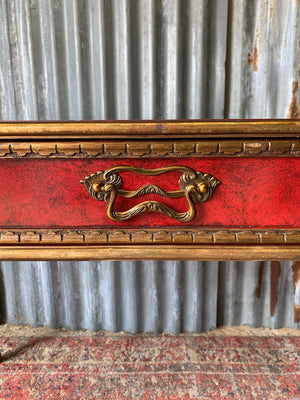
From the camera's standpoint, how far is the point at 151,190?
2.11 feet

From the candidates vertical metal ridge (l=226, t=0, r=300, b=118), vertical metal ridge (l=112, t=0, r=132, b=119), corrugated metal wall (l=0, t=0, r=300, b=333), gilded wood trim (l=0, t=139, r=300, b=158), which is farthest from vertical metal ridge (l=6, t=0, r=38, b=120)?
vertical metal ridge (l=226, t=0, r=300, b=118)

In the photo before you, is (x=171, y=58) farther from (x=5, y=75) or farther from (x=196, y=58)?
(x=5, y=75)

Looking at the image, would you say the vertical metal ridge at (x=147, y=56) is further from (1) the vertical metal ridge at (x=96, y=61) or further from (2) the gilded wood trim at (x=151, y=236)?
(2) the gilded wood trim at (x=151, y=236)

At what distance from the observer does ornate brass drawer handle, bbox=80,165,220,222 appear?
2.07 feet

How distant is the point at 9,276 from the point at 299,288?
1.25 meters

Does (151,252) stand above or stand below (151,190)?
below

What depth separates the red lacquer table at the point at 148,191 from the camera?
60 cm

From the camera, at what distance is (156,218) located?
668mm

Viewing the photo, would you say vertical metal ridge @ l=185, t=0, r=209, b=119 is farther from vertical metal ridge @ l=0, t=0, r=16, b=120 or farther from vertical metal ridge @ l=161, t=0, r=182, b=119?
vertical metal ridge @ l=0, t=0, r=16, b=120

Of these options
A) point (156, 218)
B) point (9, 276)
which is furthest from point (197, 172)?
point (9, 276)

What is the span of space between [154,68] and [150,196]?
672mm

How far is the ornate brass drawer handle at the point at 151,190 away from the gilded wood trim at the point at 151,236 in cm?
4

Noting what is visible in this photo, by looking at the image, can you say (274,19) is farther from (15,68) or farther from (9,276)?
(9,276)

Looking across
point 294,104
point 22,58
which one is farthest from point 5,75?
point 294,104
